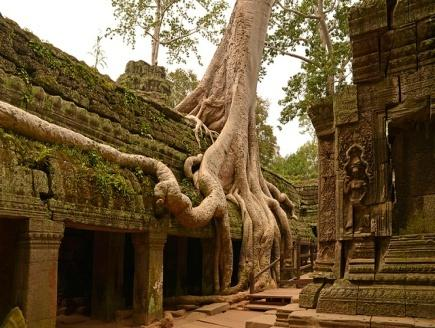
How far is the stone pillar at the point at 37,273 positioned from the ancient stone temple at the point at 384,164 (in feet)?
8.60

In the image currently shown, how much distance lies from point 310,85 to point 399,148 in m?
10.2

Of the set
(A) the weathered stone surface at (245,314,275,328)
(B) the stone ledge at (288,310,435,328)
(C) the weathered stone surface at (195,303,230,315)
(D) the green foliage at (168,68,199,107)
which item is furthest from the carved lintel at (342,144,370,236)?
(D) the green foliage at (168,68,199,107)

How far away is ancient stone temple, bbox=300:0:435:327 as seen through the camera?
425cm

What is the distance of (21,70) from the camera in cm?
560

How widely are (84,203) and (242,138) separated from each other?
578cm

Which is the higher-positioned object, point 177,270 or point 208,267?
point 208,267

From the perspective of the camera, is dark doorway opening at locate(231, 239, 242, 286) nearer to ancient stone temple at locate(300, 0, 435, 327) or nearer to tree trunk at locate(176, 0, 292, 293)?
tree trunk at locate(176, 0, 292, 293)

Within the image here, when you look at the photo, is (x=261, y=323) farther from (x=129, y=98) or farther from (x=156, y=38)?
(x=156, y=38)

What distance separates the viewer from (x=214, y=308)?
24.5ft

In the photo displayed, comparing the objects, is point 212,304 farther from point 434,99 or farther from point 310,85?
point 310,85

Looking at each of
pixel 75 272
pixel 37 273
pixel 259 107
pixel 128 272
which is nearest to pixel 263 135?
pixel 259 107

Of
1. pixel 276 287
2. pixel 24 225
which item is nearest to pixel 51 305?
pixel 24 225

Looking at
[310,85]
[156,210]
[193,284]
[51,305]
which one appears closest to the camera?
[51,305]

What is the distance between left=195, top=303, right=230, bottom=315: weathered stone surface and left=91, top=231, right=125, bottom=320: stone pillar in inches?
54.1
